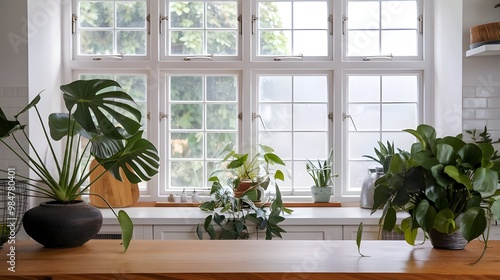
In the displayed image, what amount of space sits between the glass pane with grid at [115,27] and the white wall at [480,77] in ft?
8.14

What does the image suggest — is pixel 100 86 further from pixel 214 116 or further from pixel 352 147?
pixel 352 147

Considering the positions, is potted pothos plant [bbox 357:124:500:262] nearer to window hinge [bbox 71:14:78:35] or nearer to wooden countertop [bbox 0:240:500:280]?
wooden countertop [bbox 0:240:500:280]

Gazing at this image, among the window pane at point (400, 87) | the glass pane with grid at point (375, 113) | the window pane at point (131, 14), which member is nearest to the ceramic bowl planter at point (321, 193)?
the glass pane with grid at point (375, 113)

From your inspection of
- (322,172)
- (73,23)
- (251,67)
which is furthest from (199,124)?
(73,23)

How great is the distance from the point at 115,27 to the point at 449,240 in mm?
3445

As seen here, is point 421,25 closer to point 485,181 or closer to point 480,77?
point 480,77

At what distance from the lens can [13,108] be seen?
435 centimetres

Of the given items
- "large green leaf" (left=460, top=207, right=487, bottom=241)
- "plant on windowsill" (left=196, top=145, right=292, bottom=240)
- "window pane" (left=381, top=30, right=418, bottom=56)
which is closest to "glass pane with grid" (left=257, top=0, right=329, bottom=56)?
"window pane" (left=381, top=30, right=418, bottom=56)

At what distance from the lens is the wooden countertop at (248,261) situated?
2.05 meters

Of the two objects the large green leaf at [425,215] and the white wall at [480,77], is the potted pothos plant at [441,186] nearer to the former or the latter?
the large green leaf at [425,215]

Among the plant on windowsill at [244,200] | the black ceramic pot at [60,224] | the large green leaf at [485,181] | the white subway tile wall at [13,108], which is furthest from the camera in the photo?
the white subway tile wall at [13,108]

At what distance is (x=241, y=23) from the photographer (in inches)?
197

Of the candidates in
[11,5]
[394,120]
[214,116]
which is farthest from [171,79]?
[394,120]

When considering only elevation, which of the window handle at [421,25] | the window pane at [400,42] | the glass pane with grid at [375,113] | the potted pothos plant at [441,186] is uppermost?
the window handle at [421,25]
